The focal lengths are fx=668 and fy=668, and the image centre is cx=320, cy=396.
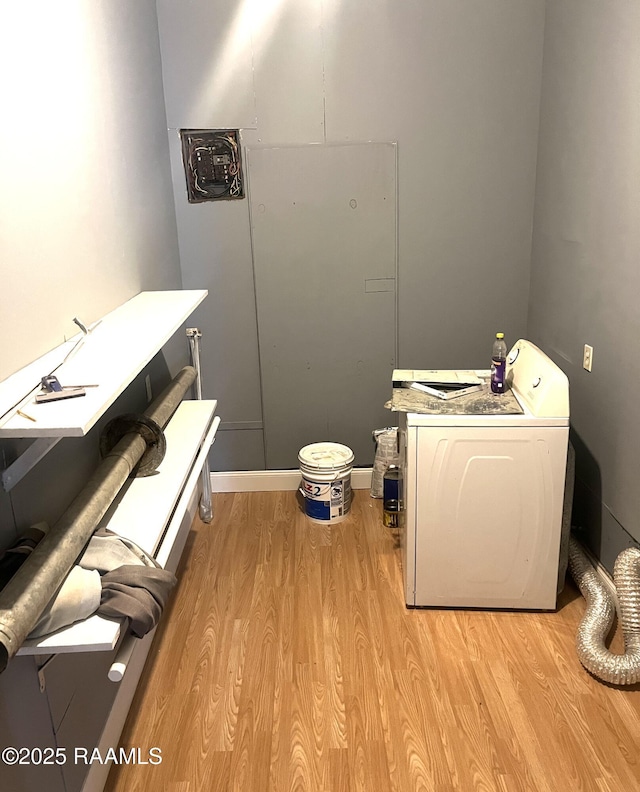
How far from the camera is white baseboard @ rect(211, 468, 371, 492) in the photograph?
3.59 metres

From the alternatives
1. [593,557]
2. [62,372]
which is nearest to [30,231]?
[62,372]

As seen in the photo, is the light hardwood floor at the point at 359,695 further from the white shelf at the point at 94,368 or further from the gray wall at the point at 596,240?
the white shelf at the point at 94,368

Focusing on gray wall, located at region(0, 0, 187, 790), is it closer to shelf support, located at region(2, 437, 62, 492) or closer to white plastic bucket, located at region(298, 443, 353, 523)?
shelf support, located at region(2, 437, 62, 492)

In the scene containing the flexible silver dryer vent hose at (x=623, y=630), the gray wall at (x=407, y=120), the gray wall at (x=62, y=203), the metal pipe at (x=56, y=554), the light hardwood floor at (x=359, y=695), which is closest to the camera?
the metal pipe at (x=56, y=554)

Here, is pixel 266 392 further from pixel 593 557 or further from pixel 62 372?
pixel 62 372

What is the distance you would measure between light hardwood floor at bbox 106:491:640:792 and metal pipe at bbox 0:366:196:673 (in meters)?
0.87

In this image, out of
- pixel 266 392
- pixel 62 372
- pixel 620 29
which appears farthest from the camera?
pixel 266 392

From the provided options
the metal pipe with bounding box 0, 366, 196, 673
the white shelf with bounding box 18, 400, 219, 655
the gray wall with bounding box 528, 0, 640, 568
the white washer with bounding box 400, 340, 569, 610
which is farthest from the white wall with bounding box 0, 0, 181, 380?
the gray wall with bounding box 528, 0, 640, 568

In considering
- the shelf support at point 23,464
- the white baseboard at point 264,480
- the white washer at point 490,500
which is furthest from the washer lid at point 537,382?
the shelf support at point 23,464

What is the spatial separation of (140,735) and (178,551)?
0.94 metres

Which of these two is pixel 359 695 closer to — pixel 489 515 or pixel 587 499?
pixel 489 515

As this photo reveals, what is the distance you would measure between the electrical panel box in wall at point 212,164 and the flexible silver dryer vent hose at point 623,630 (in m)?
2.31

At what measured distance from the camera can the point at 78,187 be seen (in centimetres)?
193

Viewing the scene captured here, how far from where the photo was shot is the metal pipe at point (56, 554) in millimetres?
1113
